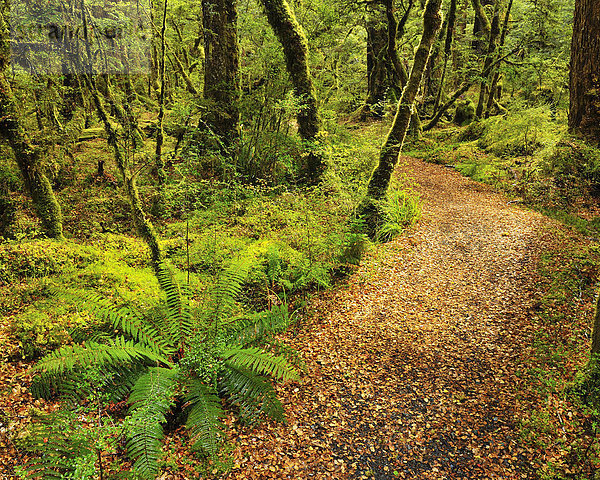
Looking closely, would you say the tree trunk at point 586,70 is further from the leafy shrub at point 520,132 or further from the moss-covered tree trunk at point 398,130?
the moss-covered tree trunk at point 398,130

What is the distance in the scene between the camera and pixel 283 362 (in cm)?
355

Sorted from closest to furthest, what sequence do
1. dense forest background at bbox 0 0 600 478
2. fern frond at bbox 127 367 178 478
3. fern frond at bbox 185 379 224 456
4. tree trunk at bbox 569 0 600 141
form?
1. fern frond at bbox 127 367 178 478
2. fern frond at bbox 185 379 224 456
3. dense forest background at bbox 0 0 600 478
4. tree trunk at bbox 569 0 600 141

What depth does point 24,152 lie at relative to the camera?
18.9 feet

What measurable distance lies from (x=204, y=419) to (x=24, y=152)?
214 inches

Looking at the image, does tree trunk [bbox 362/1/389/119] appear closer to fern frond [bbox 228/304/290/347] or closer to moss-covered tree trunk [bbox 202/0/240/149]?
moss-covered tree trunk [bbox 202/0/240/149]

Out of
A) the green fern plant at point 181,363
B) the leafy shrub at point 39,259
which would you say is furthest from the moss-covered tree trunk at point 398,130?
the leafy shrub at point 39,259

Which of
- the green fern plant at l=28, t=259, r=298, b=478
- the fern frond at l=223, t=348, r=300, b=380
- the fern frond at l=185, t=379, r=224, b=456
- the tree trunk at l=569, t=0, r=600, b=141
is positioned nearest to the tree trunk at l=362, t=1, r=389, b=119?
the tree trunk at l=569, t=0, r=600, b=141

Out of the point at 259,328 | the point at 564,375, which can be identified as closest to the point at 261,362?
the point at 259,328

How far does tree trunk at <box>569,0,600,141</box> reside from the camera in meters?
7.70

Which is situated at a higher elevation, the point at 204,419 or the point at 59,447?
the point at 59,447

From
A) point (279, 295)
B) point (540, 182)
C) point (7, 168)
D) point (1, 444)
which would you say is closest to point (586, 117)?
point (540, 182)

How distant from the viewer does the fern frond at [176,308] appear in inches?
159

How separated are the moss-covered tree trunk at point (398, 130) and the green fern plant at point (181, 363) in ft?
11.7

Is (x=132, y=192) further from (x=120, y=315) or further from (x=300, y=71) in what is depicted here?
(x=300, y=71)
